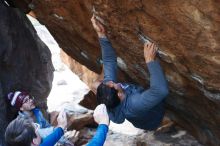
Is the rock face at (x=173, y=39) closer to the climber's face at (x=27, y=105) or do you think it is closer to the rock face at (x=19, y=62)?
the rock face at (x=19, y=62)

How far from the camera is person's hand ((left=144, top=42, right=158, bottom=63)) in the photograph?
5035 millimetres

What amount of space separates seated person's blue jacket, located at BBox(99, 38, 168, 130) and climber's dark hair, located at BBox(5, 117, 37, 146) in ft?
5.80

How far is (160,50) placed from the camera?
16.9 feet

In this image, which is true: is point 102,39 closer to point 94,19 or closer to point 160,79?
point 94,19

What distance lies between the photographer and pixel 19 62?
884 centimetres

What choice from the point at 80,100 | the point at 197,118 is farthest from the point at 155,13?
the point at 80,100

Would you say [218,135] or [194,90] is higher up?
[194,90]

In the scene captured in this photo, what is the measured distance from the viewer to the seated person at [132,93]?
491 centimetres

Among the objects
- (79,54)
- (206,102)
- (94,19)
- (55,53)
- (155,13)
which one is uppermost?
(155,13)

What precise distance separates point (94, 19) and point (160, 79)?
4.59 ft

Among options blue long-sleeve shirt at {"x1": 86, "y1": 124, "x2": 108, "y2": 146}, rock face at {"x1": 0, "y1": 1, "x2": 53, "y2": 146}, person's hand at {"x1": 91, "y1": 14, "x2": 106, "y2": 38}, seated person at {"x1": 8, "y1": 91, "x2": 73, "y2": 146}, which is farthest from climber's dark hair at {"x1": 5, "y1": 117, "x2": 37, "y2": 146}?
rock face at {"x1": 0, "y1": 1, "x2": 53, "y2": 146}

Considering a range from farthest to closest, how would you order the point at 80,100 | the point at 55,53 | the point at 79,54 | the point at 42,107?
the point at 55,53 < the point at 80,100 < the point at 42,107 < the point at 79,54

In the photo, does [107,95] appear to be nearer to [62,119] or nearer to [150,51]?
[62,119]

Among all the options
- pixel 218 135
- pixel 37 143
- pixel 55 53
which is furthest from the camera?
pixel 55 53
